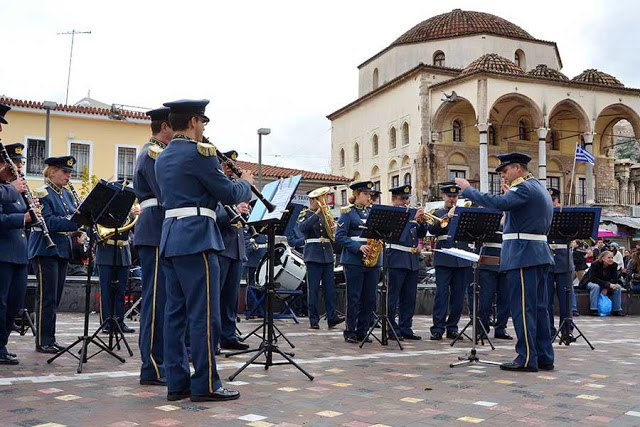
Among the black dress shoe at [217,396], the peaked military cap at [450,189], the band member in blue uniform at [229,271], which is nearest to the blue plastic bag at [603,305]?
the peaked military cap at [450,189]

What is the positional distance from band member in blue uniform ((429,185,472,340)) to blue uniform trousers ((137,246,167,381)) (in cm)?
514

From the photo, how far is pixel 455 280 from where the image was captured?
431 inches

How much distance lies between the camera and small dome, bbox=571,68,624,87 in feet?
155

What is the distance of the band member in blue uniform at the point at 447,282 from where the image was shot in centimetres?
1073

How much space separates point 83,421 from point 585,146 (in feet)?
150

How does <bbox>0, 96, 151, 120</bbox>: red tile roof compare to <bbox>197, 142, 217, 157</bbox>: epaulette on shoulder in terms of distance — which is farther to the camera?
<bbox>0, 96, 151, 120</bbox>: red tile roof

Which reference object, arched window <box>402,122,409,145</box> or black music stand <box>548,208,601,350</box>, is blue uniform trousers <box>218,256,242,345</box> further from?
arched window <box>402,122,409,145</box>

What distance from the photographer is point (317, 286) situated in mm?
12430

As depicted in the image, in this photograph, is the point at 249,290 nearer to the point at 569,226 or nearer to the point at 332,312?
the point at 332,312

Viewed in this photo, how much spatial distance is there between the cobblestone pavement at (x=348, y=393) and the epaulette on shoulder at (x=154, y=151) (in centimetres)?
204

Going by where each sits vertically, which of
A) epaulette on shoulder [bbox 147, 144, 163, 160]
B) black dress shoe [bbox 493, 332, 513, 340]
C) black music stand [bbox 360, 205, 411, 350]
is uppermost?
epaulette on shoulder [bbox 147, 144, 163, 160]

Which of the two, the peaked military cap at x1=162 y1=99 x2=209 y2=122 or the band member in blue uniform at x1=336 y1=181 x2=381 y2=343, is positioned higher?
the peaked military cap at x1=162 y1=99 x2=209 y2=122

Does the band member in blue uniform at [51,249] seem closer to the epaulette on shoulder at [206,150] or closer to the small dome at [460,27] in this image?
the epaulette on shoulder at [206,150]

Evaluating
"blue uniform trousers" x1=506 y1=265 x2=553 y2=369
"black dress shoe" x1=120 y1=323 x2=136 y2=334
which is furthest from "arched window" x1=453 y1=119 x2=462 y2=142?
"blue uniform trousers" x1=506 y1=265 x2=553 y2=369
